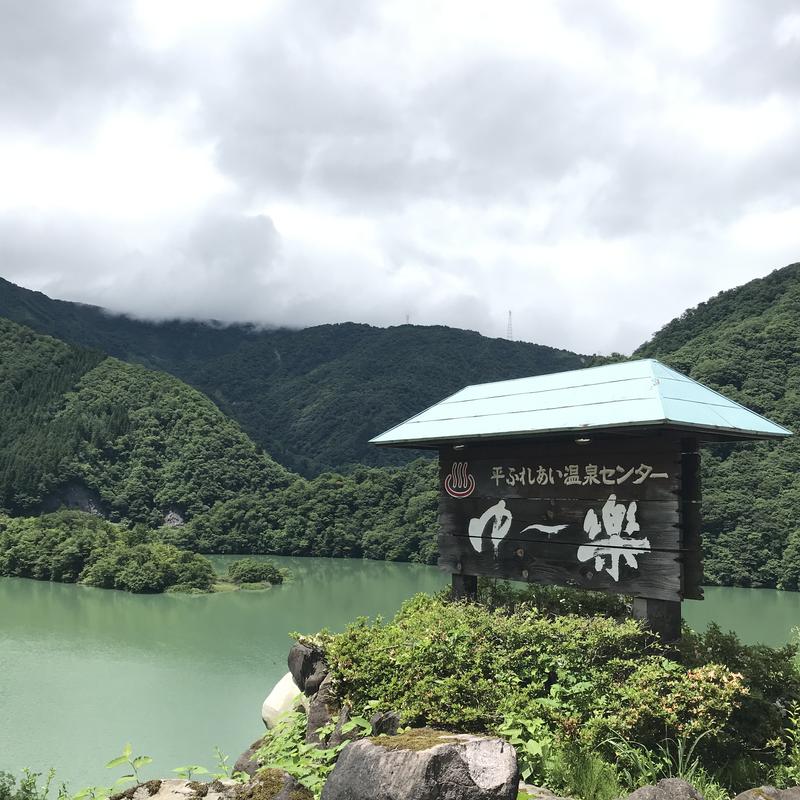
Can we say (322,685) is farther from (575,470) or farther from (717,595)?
(717,595)

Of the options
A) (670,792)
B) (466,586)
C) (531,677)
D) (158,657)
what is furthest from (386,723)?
(158,657)

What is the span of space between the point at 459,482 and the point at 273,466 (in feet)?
176

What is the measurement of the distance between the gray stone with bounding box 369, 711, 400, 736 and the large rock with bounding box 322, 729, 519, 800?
1205 millimetres

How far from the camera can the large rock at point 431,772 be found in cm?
315

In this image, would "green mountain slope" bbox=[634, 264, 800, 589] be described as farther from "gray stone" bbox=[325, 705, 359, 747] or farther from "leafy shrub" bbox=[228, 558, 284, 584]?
"gray stone" bbox=[325, 705, 359, 747]

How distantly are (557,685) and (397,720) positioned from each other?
3.40ft

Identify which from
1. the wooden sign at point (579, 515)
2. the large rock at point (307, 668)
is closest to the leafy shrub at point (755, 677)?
the wooden sign at point (579, 515)

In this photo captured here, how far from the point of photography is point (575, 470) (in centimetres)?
600

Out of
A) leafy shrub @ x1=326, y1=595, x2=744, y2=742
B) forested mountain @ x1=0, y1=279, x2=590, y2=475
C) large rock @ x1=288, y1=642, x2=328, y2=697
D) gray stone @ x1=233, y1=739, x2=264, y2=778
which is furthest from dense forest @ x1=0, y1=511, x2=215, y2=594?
forested mountain @ x1=0, y1=279, x2=590, y2=475

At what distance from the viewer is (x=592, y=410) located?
18.8 ft

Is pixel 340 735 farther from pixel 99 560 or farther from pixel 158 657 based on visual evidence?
pixel 99 560

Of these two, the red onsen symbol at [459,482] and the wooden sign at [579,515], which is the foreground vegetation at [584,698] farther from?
the red onsen symbol at [459,482]

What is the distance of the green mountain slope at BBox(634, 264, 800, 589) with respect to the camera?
31.7m

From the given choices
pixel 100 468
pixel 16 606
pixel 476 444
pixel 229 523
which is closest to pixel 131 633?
pixel 16 606
